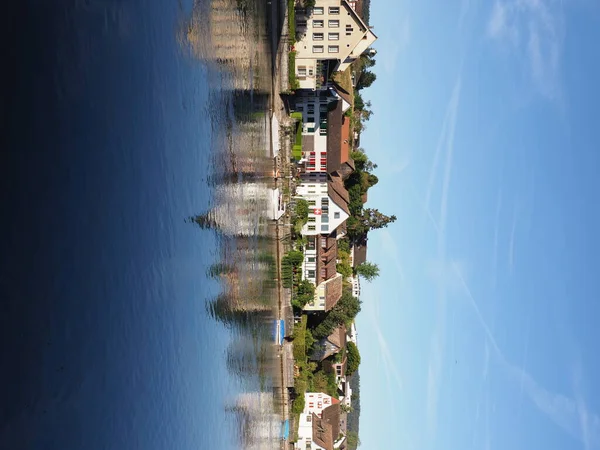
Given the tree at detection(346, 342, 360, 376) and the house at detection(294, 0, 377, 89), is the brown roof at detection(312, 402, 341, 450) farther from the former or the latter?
the house at detection(294, 0, 377, 89)

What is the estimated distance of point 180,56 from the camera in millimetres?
26984

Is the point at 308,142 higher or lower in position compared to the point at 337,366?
higher

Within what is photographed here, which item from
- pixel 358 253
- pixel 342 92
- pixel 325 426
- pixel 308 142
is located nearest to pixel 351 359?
pixel 325 426

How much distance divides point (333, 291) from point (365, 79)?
33.9m

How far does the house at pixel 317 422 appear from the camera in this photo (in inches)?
2854

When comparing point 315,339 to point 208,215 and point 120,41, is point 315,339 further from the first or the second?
point 120,41

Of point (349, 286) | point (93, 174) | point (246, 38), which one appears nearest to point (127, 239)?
point (93, 174)

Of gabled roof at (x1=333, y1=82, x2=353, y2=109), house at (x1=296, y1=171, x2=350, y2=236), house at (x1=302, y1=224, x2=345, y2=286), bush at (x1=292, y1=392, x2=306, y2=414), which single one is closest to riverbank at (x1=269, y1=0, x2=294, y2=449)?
bush at (x1=292, y1=392, x2=306, y2=414)

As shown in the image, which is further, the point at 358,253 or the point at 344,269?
the point at 358,253

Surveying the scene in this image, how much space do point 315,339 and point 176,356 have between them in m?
38.8

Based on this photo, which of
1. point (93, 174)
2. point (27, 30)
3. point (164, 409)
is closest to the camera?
point (27, 30)

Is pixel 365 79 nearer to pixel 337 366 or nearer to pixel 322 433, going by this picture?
pixel 337 366

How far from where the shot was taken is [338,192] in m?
67.1

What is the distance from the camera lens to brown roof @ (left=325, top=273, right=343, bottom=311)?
60.6 metres
